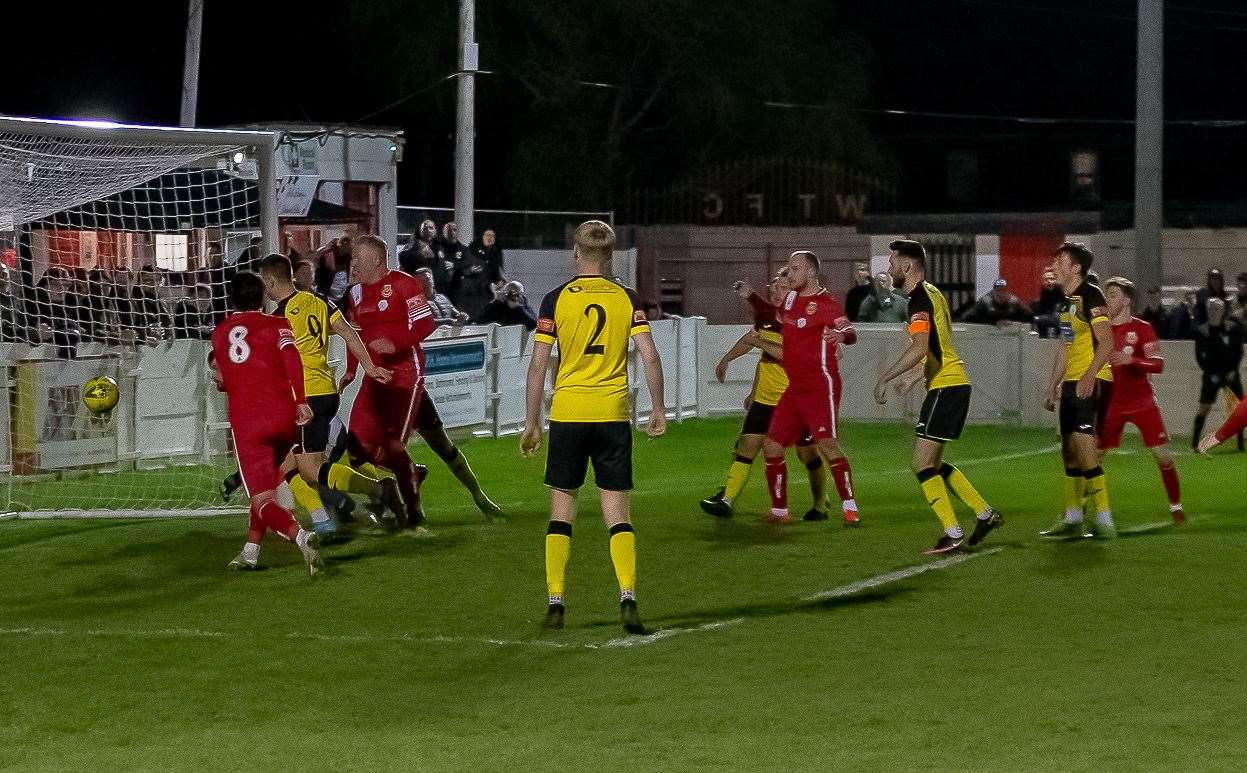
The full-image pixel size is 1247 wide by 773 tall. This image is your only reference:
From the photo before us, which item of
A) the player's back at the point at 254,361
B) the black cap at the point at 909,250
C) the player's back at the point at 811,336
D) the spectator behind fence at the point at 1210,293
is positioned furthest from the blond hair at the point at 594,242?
the spectator behind fence at the point at 1210,293

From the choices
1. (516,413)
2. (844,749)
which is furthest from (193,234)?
(844,749)

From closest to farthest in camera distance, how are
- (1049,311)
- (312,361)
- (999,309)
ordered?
1. (312,361)
2. (1049,311)
3. (999,309)

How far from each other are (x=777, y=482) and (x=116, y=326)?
266 inches

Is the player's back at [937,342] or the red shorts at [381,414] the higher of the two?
the player's back at [937,342]

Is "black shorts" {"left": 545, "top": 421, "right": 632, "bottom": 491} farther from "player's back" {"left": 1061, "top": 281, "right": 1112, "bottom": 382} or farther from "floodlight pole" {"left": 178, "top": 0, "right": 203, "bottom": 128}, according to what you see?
"floodlight pole" {"left": 178, "top": 0, "right": 203, "bottom": 128}

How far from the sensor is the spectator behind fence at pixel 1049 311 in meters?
23.6

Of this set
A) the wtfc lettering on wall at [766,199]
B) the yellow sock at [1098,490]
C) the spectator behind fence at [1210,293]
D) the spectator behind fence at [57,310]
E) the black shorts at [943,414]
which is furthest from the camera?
the wtfc lettering on wall at [766,199]

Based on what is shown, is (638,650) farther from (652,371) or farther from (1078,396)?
(1078,396)

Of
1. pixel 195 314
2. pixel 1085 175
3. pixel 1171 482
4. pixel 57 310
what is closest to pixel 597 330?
pixel 1171 482

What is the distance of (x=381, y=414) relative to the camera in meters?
12.5

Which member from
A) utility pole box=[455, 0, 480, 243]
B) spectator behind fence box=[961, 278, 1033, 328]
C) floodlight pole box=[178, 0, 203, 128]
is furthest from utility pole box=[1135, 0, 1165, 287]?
floodlight pole box=[178, 0, 203, 128]

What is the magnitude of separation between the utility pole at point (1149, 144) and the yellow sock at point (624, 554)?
18.1 metres

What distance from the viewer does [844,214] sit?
36938mm

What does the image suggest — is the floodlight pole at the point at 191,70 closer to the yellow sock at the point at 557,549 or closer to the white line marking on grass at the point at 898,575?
the white line marking on grass at the point at 898,575
